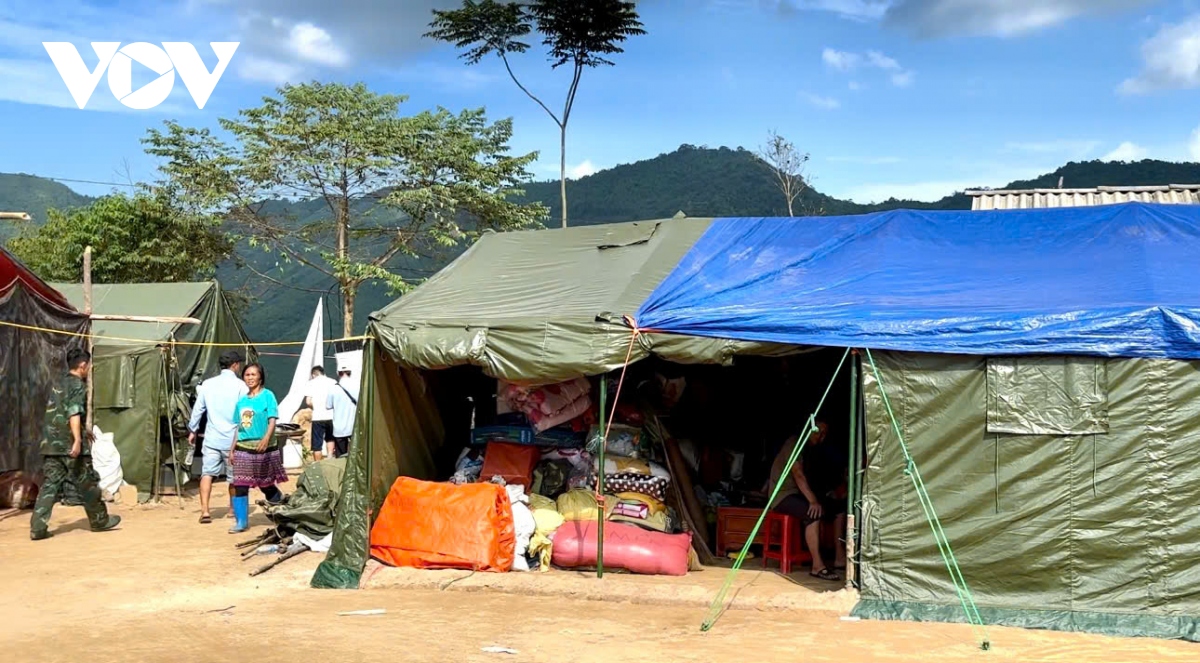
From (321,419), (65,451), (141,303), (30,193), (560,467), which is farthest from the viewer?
(30,193)

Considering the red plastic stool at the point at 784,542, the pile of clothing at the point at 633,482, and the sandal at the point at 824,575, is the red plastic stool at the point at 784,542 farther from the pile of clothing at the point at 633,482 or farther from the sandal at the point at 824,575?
the pile of clothing at the point at 633,482

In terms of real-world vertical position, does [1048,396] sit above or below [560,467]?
above

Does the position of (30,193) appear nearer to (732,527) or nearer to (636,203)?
(636,203)

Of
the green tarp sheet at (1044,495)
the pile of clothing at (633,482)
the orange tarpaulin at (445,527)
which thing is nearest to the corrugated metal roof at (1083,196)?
the pile of clothing at (633,482)

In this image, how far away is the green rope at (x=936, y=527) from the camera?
6879 millimetres

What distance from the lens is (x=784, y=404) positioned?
9680 millimetres

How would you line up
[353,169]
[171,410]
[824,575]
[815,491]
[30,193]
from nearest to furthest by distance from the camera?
1. [824,575]
2. [815,491]
3. [171,410]
4. [353,169]
5. [30,193]

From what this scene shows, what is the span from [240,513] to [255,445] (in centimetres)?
81

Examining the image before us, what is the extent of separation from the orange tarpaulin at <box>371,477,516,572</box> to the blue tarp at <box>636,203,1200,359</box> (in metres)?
1.97

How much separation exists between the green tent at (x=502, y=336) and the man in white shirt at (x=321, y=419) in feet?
14.8

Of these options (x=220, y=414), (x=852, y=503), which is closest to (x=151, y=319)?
(x=220, y=414)

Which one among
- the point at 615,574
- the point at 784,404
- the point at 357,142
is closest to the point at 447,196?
the point at 357,142

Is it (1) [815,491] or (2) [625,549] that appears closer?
(2) [625,549]

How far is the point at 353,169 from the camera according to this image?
2056 cm
